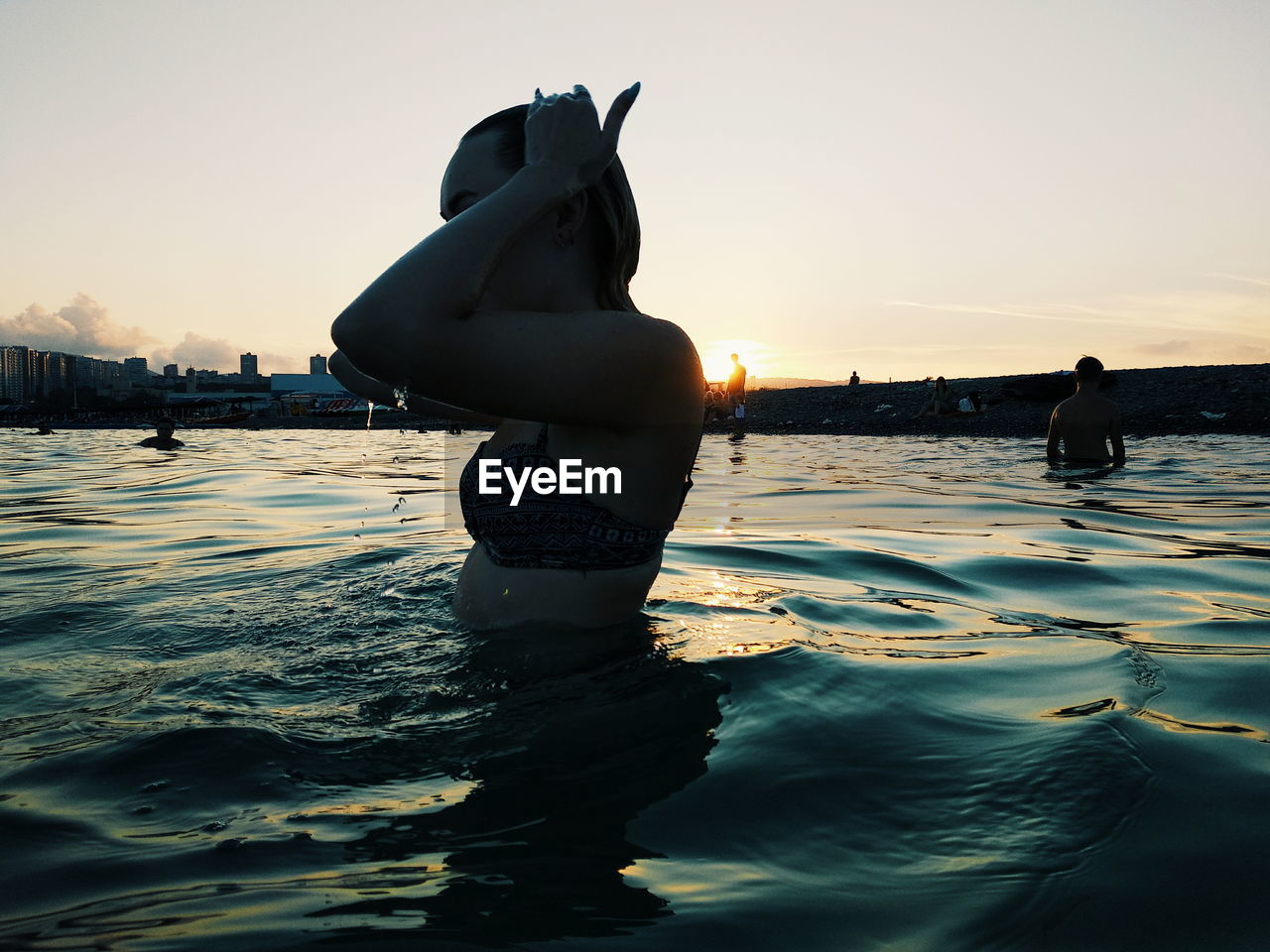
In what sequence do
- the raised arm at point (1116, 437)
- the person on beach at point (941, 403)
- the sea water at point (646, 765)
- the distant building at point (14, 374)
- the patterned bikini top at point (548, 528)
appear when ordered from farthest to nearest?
1. the distant building at point (14, 374)
2. the person on beach at point (941, 403)
3. the raised arm at point (1116, 437)
4. the patterned bikini top at point (548, 528)
5. the sea water at point (646, 765)

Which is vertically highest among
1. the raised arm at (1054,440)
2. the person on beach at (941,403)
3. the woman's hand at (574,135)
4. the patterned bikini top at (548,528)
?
the person on beach at (941,403)

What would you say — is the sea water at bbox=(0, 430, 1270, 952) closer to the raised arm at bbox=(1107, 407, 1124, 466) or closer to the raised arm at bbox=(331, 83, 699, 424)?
the raised arm at bbox=(331, 83, 699, 424)

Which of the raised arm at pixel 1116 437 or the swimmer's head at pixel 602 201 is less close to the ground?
the swimmer's head at pixel 602 201

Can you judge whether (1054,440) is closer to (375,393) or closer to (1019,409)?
(375,393)

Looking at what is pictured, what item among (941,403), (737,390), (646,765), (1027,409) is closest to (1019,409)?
(1027,409)

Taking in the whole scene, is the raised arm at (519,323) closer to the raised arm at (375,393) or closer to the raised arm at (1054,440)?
the raised arm at (375,393)

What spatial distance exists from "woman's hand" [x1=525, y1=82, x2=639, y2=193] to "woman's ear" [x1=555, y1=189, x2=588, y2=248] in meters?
0.12

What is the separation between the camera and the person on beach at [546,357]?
1730mm

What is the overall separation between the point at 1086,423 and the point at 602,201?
10015 mm

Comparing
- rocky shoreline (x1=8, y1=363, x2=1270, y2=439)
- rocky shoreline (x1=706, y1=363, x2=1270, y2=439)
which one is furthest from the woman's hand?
rocky shoreline (x1=706, y1=363, x2=1270, y2=439)

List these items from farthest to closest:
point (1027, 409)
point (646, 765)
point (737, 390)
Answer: point (737, 390) → point (1027, 409) → point (646, 765)

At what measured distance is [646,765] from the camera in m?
1.60

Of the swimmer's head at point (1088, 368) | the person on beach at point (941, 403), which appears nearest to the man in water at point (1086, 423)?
the swimmer's head at point (1088, 368)

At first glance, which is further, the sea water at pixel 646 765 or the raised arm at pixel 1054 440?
the raised arm at pixel 1054 440
